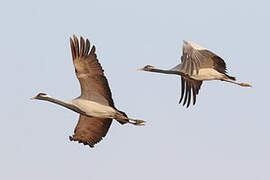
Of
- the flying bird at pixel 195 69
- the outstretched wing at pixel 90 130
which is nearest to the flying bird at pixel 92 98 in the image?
the outstretched wing at pixel 90 130

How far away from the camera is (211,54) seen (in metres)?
20.4

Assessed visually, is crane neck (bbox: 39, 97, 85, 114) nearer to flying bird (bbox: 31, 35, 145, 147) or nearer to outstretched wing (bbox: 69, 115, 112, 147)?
flying bird (bbox: 31, 35, 145, 147)

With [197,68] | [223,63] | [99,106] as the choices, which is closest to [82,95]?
[99,106]

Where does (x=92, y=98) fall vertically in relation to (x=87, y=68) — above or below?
below

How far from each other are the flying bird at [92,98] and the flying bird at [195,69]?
7.20 ft

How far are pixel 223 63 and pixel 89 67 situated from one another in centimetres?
487

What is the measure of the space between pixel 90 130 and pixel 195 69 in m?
3.61

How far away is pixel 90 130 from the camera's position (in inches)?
738

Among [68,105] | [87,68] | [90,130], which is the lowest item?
[90,130]

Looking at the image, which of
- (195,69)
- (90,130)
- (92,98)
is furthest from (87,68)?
(195,69)

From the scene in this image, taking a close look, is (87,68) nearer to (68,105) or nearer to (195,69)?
(68,105)

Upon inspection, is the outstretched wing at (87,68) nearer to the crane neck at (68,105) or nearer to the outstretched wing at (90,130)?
the crane neck at (68,105)

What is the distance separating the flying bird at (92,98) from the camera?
17.4 meters

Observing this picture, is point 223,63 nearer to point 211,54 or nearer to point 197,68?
point 211,54
